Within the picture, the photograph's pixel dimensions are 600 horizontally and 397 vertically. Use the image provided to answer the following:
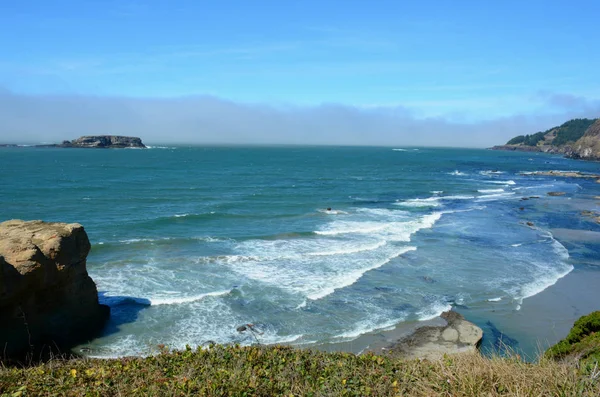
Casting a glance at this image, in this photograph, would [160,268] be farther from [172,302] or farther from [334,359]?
[334,359]

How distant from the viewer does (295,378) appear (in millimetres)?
7375

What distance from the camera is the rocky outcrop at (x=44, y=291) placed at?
551 inches

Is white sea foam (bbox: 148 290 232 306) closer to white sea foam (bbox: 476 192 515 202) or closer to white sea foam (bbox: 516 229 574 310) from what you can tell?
white sea foam (bbox: 516 229 574 310)

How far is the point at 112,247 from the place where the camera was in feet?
91.1

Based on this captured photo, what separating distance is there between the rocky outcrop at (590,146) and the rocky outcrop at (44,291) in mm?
161457

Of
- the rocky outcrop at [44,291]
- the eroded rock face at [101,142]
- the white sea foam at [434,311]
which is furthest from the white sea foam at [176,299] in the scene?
the eroded rock face at [101,142]

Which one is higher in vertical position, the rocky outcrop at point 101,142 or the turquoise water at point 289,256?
the rocky outcrop at point 101,142

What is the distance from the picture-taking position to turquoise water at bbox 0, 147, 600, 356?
18.4m

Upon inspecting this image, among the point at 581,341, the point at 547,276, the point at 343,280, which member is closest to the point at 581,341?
the point at 581,341

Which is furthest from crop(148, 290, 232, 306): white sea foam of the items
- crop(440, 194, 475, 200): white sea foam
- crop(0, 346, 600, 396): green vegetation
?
crop(440, 194, 475, 200): white sea foam

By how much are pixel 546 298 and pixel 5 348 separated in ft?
71.1

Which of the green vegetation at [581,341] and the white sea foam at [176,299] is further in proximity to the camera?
the white sea foam at [176,299]

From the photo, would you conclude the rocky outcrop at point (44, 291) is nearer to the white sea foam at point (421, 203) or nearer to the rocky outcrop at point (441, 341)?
the rocky outcrop at point (441, 341)

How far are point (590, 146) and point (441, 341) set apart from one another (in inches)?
6375
